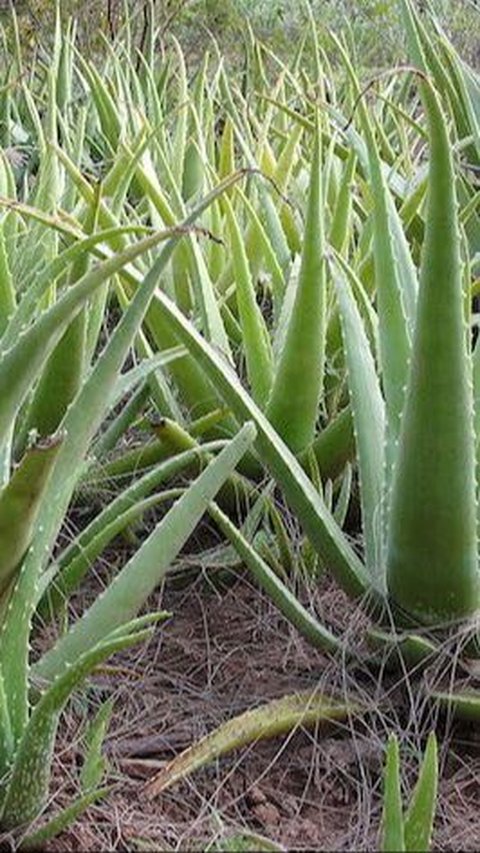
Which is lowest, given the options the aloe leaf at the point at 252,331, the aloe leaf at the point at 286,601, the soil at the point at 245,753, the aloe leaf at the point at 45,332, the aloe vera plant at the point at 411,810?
the soil at the point at 245,753

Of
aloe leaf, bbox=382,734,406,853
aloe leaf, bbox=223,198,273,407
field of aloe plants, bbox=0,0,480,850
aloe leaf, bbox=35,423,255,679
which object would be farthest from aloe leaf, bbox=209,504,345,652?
aloe leaf, bbox=382,734,406,853

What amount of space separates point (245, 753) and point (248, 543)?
23 centimetres

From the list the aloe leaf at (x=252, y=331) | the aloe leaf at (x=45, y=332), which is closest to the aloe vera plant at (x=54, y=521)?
the aloe leaf at (x=45, y=332)

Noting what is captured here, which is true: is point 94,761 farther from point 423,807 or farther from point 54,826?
point 423,807

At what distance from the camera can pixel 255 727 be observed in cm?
102

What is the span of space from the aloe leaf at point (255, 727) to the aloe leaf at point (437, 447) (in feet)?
0.40

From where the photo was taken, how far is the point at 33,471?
31.4 inches

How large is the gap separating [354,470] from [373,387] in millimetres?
239

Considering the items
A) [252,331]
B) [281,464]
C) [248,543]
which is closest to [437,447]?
[281,464]

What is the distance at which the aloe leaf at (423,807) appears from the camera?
700 millimetres

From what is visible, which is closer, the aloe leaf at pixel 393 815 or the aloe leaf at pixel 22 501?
the aloe leaf at pixel 393 815

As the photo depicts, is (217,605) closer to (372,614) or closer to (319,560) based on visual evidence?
(319,560)

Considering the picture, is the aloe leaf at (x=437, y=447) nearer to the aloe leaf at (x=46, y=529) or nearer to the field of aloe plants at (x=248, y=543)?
the field of aloe plants at (x=248, y=543)

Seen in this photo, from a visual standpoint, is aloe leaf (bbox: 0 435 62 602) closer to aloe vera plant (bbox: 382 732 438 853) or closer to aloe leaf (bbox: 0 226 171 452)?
aloe leaf (bbox: 0 226 171 452)
